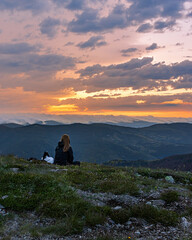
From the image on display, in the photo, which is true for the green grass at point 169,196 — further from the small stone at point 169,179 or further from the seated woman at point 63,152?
the seated woman at point 63,152

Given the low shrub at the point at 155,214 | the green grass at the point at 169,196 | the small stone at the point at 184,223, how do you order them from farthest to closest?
1. the green grass at the point at 169,196
2. the low shrub at the point at 155,214
3. the small stone at the point at 184,223

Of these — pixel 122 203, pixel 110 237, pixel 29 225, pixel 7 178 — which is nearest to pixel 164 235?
pixel 110 237

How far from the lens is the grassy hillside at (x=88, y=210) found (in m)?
7.03

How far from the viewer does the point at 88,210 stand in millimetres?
8141

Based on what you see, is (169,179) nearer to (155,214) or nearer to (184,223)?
(155,214)

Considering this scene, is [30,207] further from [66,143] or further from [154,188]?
[66,143]

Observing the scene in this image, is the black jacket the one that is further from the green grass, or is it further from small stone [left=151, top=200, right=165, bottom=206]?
small stone [left=151, top=200, right=165, bottom=206]

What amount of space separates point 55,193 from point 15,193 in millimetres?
1644

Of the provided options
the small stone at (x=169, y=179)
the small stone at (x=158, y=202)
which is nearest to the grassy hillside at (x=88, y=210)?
the small stone at (x=158, y=202)

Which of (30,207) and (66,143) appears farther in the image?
(66,143)

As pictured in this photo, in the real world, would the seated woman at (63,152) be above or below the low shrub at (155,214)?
above

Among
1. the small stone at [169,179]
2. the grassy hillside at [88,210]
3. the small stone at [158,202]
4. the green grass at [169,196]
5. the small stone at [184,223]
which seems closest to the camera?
the grassy hillside at [88,210]

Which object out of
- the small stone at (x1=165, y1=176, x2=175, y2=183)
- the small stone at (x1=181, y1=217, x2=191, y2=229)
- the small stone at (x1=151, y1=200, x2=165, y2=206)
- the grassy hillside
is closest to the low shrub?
the grassy hillside

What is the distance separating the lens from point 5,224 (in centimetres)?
728
